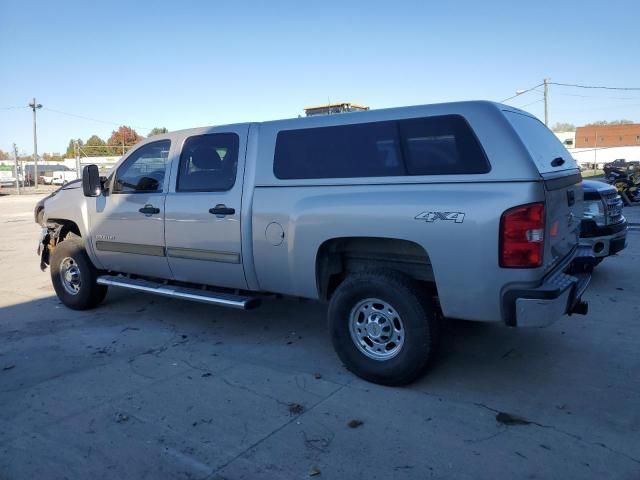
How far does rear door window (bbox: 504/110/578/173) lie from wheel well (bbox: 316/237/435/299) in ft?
3.39

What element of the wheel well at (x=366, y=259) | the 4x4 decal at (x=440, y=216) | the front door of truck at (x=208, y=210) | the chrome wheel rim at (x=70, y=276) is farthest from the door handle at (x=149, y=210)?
the 4x4 decal at (x=440, y=216)

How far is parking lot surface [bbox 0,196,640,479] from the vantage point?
305cm

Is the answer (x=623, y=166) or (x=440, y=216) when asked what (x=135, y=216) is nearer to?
(x=440, y=216)

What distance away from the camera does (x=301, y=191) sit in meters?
4.35

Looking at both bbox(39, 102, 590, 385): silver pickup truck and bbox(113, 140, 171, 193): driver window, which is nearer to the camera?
bbox(39, 102, 590, 385): silver pickup truck

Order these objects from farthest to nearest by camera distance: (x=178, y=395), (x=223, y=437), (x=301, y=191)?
1. (x=301, y=191)
2. (x=178, y=395)
3. (x=223, y=437)

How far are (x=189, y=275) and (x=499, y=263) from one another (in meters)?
3.10

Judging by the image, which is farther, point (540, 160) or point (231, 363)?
point (231, 363)

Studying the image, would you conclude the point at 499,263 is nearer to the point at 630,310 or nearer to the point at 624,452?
the point at 624,452

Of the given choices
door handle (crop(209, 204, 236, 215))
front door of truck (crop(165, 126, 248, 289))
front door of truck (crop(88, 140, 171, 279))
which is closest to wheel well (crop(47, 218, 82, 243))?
front door of truck (crop(88, 140, 171, 279))

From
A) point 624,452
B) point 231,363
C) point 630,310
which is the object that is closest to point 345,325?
point 231,363

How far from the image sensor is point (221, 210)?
4.79 metres

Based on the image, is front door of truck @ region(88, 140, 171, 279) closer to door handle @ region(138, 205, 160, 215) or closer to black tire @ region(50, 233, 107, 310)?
door handle @ region(138, 205, 160, 215)

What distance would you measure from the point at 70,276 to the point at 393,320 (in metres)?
4.30
